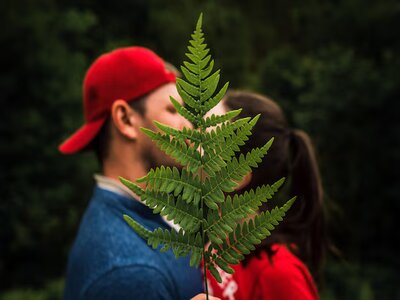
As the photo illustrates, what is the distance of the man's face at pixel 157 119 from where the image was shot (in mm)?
1700

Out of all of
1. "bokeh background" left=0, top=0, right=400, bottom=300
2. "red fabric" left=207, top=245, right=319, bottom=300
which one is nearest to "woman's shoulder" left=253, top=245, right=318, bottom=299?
"red fabric" left=207, top=245, right=319, bottom=300

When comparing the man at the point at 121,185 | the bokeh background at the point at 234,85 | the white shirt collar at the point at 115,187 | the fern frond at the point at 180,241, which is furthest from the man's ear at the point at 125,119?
the bokeh background at the point at 234,85

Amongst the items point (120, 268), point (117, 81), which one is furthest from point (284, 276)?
point (117, 81)

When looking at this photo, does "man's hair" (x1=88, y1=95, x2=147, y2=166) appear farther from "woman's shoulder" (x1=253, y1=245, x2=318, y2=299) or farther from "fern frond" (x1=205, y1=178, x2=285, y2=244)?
"fern frond" (x1=205, y1=178, x2=285, y2=244)

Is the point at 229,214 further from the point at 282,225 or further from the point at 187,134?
the point at 282,225

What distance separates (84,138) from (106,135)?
3.2 inches

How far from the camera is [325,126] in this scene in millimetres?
16203

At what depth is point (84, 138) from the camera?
6.14 ft

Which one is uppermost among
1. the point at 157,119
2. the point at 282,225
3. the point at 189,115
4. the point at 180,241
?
the point at 189,115

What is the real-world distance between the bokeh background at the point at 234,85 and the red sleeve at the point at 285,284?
10.5 metres

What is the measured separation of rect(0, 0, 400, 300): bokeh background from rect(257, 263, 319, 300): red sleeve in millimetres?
10534

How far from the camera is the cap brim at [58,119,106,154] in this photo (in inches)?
72.5

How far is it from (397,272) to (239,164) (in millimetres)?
15922

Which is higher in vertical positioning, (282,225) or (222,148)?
(222,148)
